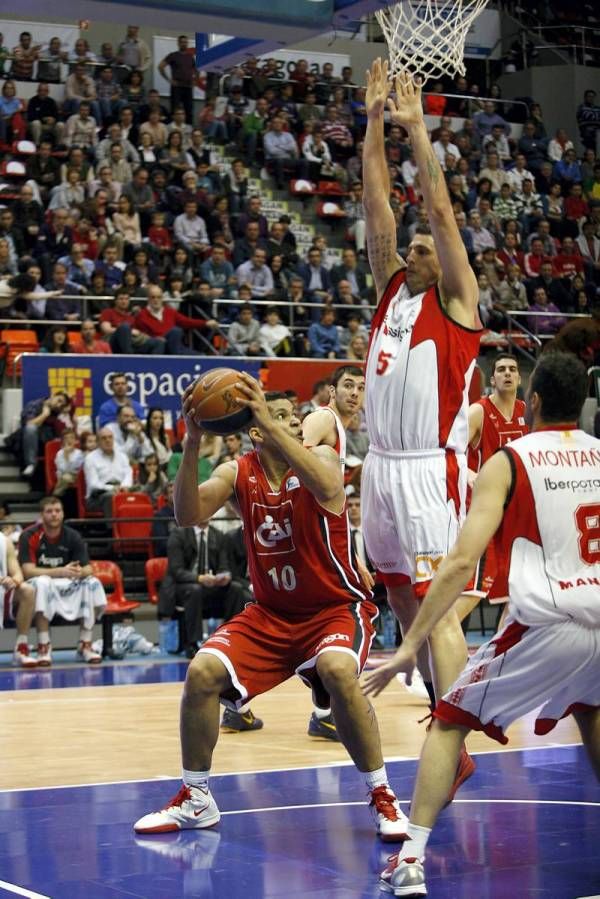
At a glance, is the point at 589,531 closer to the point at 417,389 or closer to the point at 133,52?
the point at 417,389

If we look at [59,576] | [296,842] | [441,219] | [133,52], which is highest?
[133,52]

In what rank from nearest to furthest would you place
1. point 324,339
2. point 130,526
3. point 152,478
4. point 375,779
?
point 375,779 → point 130,526 → point 152,478 → point 324,339

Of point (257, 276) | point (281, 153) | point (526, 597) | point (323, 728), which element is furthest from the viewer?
point (281, 153)

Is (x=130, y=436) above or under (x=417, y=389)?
under

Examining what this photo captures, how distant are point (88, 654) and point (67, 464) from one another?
243 centimetres

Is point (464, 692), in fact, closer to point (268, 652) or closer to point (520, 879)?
point (520, 879)

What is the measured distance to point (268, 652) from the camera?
5.34 m

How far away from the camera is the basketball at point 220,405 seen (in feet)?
16.4

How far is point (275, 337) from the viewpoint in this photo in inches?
636

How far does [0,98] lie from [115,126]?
5.21 feet

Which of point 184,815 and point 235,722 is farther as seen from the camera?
point 235,722

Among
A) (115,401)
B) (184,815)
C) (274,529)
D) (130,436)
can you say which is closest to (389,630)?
(130,436)

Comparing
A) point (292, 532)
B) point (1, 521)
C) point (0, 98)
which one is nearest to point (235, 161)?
point (0, 98)

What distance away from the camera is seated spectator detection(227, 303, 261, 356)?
625 inches
